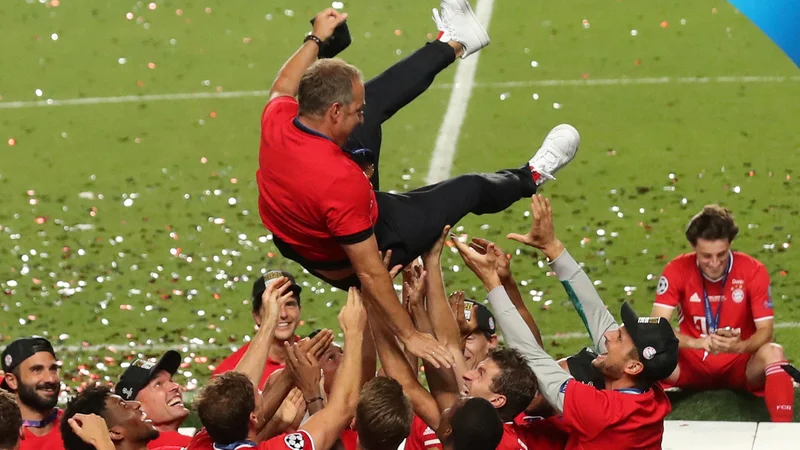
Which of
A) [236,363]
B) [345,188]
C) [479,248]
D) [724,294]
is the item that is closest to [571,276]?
[479,248]

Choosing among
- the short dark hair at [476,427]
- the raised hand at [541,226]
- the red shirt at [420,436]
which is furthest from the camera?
the raised hand at [541,226]

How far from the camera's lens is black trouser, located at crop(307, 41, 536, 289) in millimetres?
6359

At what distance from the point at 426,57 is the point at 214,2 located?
9.30 meters

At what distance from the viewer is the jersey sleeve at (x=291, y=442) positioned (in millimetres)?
5305

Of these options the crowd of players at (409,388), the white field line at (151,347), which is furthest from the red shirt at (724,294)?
the white field line at (151,347)

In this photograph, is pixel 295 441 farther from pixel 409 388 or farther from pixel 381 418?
pixel 409 388

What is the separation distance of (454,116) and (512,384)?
763 cm

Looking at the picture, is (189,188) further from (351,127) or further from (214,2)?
(351,127)

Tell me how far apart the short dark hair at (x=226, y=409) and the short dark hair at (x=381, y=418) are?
1.42ft

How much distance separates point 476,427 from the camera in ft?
16.4

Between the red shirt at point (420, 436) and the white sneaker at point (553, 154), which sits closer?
the red shirt at point (420, 436)

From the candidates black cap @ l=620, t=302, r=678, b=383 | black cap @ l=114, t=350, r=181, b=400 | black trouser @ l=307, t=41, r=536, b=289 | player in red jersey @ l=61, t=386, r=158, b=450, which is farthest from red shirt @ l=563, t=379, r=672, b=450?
A: black cap @ l=114, t=350, r=181, b=400

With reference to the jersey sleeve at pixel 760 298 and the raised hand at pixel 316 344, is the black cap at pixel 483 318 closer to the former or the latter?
the raised hand at pixel 316 344

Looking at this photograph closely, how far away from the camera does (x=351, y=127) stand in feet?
19.6
